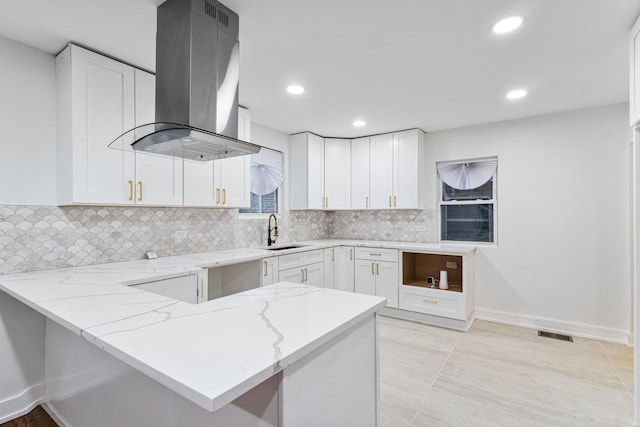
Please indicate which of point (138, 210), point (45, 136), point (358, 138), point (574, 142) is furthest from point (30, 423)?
point (574, 142)

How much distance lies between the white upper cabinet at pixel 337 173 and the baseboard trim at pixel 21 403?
133 inches

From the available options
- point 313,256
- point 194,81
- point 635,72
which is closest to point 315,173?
point 313,256

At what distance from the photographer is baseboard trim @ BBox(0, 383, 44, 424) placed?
2.06 meters

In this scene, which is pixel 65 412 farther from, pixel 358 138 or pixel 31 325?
pixel 358 138

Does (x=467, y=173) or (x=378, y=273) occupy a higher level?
(x=467, y=173)

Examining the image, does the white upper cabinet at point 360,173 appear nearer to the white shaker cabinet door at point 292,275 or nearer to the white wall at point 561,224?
the white wall at point 561,224

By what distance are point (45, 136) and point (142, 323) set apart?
194 centimetres

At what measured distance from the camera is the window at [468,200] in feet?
13.2

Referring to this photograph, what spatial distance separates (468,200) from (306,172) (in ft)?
7.05

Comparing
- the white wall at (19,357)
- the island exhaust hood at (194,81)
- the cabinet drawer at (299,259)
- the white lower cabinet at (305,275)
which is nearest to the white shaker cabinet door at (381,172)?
the cabinet drawer at (299,259)

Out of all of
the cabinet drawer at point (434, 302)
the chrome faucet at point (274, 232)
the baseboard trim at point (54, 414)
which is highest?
the chrome faucet at point (274, 232)

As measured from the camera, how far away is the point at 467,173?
13.7 ft

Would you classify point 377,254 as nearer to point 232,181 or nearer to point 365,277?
point 365,277

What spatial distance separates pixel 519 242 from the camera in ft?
12.3
